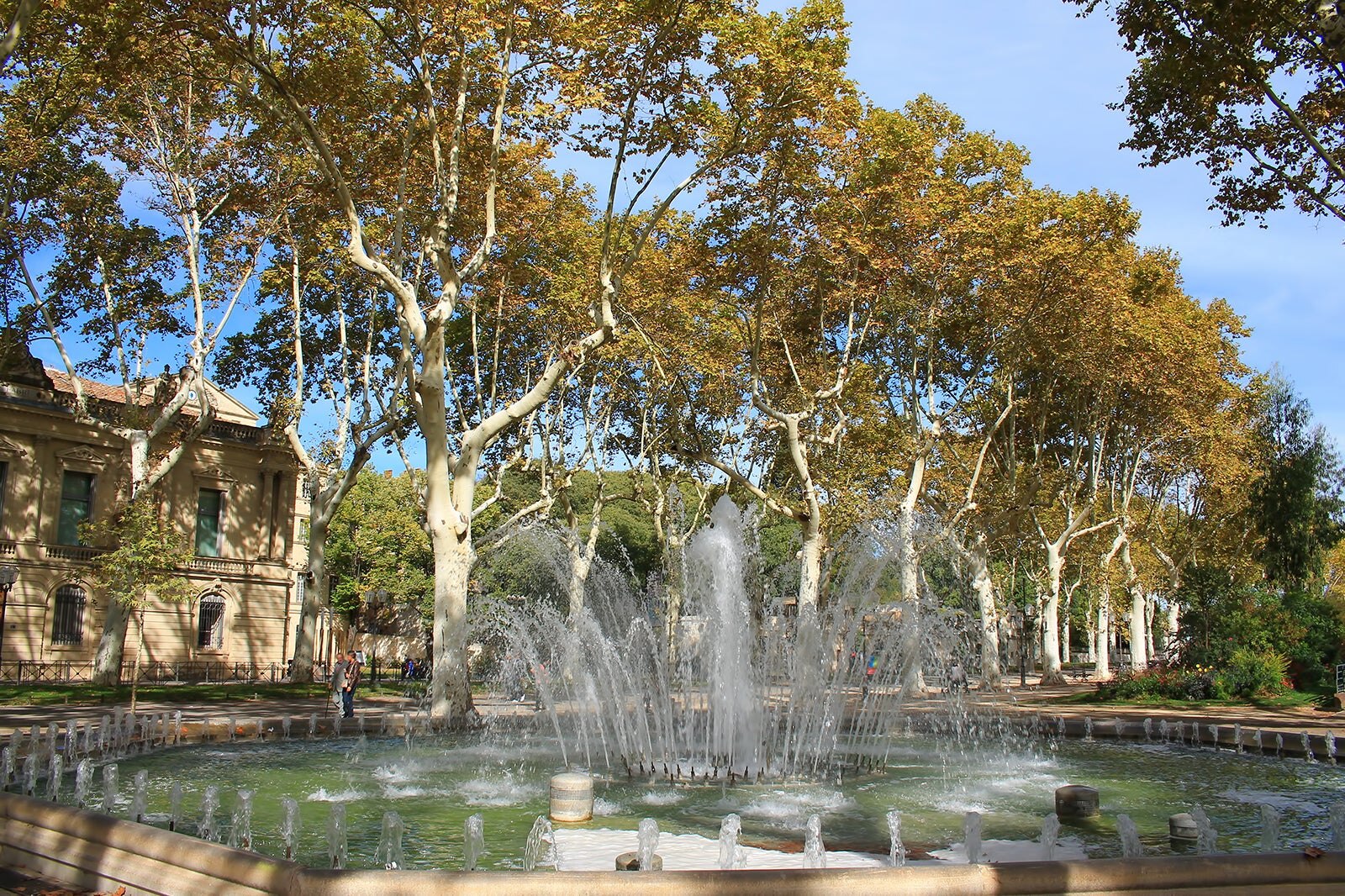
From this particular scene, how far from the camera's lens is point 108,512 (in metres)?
27.9

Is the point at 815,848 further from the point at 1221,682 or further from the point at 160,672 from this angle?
the point at 160,672

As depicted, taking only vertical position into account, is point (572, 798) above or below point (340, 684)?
below

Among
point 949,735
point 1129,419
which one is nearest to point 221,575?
point 949,735

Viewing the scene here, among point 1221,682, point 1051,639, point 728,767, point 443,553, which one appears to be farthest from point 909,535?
point 728,767

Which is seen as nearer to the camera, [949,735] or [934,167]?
[949,735]

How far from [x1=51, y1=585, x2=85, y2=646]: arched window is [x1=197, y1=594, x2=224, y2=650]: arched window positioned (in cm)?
390

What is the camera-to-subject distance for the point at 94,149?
22.5 metres

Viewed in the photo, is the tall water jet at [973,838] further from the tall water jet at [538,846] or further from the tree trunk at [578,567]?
the tree trunk at [578,567]

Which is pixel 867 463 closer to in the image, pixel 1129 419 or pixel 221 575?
pixel 1129 419

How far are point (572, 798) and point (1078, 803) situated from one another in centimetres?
455

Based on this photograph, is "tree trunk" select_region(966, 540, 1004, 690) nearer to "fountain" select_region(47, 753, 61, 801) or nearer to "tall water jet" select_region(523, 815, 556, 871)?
"tall water jet" select_region(523, 815, 556, 871)

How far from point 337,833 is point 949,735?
547 inches

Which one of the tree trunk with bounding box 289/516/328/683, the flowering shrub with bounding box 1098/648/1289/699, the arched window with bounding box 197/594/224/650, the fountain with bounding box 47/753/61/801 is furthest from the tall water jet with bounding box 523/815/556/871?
the arched window with bounding box 197/594/224/650

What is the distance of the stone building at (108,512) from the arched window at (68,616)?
0.03 meters
